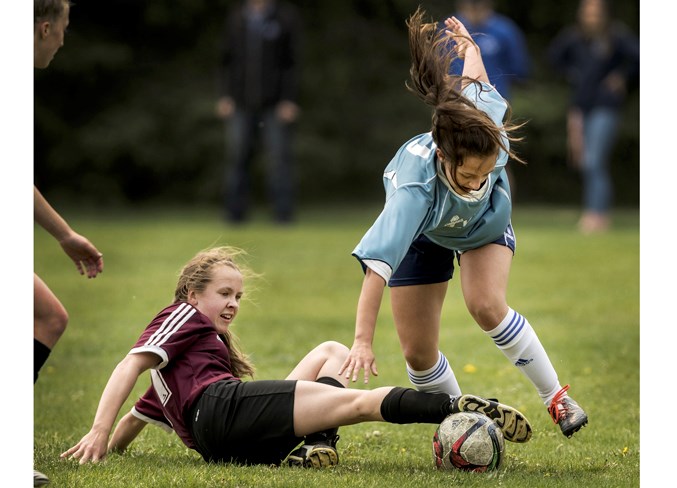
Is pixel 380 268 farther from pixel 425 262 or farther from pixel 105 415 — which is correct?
pixel 105 415

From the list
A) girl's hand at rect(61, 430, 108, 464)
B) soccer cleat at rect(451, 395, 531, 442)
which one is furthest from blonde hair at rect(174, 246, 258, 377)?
soccer cleat at rect(451, 395, 531, 442)

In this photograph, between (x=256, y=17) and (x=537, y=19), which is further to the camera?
(x=537, y=19)

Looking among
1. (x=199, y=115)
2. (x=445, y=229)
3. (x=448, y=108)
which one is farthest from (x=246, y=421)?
(x=199, y=115)

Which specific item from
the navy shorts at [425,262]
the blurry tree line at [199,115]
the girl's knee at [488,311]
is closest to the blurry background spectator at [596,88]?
the blurry tree line at [199,115]

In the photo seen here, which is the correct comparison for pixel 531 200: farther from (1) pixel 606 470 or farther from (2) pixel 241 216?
(1) pixel 606 470

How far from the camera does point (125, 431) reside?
12.6ft

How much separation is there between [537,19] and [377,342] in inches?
502

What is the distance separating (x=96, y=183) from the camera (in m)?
17.8

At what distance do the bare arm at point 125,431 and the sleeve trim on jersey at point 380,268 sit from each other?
106 centimetres

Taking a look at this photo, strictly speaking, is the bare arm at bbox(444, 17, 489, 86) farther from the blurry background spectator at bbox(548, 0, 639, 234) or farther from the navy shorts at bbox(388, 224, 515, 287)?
the blurry background spectator at bbox(548, 0, 639, 234)

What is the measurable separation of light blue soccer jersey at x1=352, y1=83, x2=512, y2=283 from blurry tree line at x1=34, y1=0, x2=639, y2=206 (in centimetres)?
1271

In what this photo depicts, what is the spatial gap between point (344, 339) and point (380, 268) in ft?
10.0
